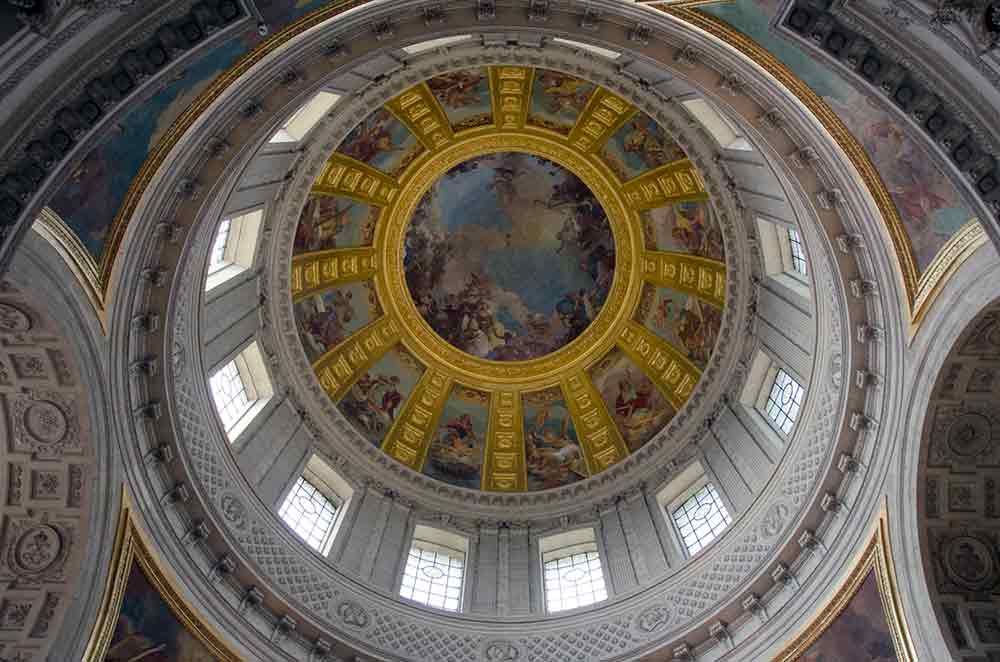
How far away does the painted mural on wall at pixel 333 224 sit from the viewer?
25.6m

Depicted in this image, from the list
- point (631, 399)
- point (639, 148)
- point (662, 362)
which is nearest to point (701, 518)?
point (631, 399)

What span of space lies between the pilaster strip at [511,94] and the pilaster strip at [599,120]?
186 cm

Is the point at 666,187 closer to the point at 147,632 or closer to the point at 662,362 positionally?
the point at 662,362

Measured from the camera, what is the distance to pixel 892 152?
12.4 meters

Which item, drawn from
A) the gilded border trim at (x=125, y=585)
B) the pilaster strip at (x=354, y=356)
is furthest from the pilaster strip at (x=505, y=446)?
the gilded border trim at (x=125, y=585)

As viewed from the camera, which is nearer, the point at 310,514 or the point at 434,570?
the point at 310,514

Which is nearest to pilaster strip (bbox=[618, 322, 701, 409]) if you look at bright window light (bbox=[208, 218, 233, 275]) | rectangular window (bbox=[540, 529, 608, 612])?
rectangular window (bbox=[540, 529, 608, 612])

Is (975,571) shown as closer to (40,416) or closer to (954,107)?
(954,107)

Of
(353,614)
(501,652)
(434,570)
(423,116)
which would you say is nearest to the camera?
(353,614)

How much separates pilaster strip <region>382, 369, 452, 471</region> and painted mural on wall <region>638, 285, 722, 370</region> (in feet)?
24.6

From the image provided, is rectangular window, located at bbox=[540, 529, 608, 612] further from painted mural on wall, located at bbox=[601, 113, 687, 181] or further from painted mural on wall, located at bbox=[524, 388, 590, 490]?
painted mural on wall, located at bbox=[601, 113, 687, 181]

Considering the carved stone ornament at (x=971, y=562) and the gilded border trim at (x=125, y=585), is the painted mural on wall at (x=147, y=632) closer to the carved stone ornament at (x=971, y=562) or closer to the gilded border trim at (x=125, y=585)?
the gilded border trim at (x=125, y=585)

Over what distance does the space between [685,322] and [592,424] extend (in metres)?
4.58

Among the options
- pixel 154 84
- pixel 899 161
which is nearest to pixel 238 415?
pixel 154 84
